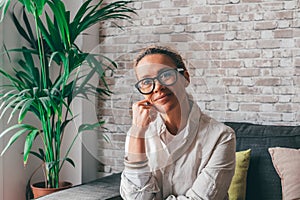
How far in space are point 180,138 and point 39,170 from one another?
161cm

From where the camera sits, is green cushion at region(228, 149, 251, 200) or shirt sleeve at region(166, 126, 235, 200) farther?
green cushion at region(228, 149, 251, 200)

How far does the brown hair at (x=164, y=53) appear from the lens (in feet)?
6.07

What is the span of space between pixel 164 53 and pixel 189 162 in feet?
1.39

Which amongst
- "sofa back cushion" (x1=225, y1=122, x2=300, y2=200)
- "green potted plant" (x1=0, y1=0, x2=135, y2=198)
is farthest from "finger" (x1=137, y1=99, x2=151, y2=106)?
"sofa back cushion" (x1=225, y1=122, x2=300, y2=200)

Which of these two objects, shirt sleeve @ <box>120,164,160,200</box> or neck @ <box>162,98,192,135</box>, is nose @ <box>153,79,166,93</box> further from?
shirt sleeve @ <box>120,164,160,200</box>

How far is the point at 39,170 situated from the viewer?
3.25 metres

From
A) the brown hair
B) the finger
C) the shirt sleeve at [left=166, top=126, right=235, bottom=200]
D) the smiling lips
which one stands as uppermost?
the brown hair

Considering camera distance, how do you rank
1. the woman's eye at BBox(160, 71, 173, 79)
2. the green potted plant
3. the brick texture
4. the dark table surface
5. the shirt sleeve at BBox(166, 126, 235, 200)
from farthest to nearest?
Answer: 1. the brick texture
2. the green potted plant
3. the dark table surface
4. the shirt sleeve at BBox(166, 126, 235, 200)
5. the woman's eye at BBox(160, 71, 173, 79)

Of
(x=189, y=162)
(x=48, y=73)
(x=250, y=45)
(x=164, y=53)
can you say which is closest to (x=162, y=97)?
(x=164, y=53)

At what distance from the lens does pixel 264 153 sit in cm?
262

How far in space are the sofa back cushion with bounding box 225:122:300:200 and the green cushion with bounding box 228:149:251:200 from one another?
6 cm

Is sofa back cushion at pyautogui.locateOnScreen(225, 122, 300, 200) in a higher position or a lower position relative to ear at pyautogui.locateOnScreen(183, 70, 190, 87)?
lower

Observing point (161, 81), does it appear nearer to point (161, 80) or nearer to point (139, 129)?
point (161, 80)

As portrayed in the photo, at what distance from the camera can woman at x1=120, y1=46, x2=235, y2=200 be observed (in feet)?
6.13
